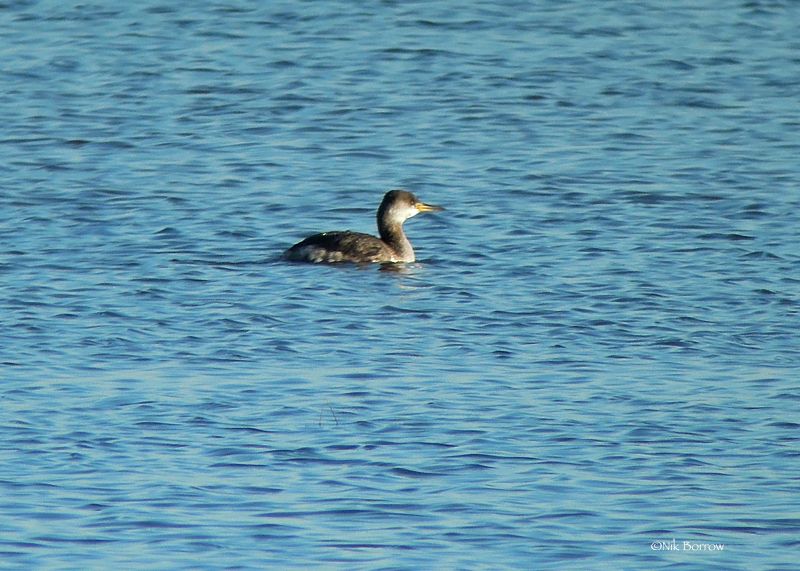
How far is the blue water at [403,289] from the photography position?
24.8 ft

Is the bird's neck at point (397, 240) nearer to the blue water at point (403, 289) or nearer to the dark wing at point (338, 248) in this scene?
the dark wing at point (338, 248)

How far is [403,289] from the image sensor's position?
12.6 m

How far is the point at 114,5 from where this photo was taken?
2375cm

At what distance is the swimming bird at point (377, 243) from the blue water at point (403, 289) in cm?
20

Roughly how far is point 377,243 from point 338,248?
585 mm

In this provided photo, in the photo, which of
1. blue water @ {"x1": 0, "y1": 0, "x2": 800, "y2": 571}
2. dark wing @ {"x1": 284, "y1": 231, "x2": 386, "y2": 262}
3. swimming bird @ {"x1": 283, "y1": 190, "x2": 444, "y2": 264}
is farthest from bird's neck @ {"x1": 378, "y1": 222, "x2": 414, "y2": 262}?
blue water @ {"x1": 0, "y1": 0, "x2": 800, "y2": 571}

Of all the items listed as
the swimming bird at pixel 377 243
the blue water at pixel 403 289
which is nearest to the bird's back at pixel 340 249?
the swimming bird at pixel 377 243

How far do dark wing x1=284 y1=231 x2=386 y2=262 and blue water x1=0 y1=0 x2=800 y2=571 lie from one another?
0.57 feet

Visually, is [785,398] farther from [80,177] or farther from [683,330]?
[80,177]

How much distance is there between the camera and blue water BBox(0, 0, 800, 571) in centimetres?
757

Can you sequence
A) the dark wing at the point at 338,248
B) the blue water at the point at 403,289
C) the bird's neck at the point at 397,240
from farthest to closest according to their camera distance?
the bird's neck at the point at 397,240
the dark wing at the point at 338,248
the blue water at the point at 403,289

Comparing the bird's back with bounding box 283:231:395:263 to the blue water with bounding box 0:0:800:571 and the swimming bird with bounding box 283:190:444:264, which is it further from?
the blue water with bounding box 0:0:800:571

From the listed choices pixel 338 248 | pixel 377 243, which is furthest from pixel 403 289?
pixel 377 243

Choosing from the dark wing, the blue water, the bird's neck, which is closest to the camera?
the blue water
